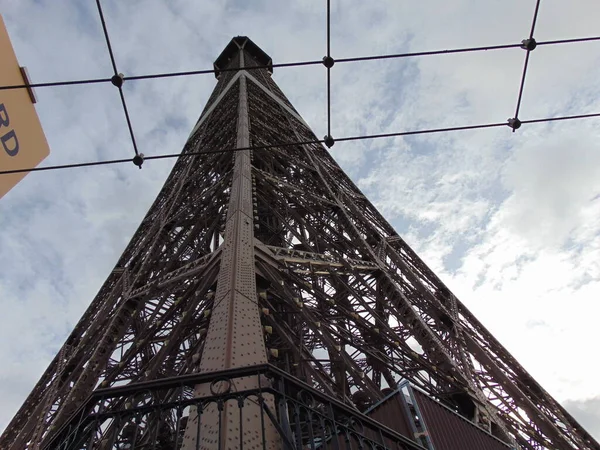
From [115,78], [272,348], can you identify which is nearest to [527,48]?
[115,78]

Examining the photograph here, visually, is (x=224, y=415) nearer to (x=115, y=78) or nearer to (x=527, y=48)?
(x=115, y=78)

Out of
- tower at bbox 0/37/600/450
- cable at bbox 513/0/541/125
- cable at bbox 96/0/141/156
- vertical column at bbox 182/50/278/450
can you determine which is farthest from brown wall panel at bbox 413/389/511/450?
cable at bbox 96/0/141/156

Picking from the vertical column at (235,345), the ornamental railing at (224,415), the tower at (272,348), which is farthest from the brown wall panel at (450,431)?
the vertical column at (235,345)

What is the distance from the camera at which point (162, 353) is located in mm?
6871

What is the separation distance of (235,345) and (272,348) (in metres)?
4.71

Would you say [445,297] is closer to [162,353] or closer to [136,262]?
[162,353]

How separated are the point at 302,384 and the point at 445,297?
9261 mm

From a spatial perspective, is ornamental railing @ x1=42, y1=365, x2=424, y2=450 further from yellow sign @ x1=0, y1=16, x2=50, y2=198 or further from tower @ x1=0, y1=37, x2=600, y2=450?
yellow sign @ x1=0, y1=16, x2=50, y2=198

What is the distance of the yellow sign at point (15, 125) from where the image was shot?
→ 3832 mm

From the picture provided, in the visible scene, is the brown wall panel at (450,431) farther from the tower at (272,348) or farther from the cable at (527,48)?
the cable at (527,48)

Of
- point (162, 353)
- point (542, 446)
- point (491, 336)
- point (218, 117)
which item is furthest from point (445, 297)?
point (218, 117)

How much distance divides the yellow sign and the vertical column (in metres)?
2.58

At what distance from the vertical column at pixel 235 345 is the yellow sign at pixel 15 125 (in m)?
2.58

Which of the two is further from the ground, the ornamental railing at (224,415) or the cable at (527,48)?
the cable at (527,48)
